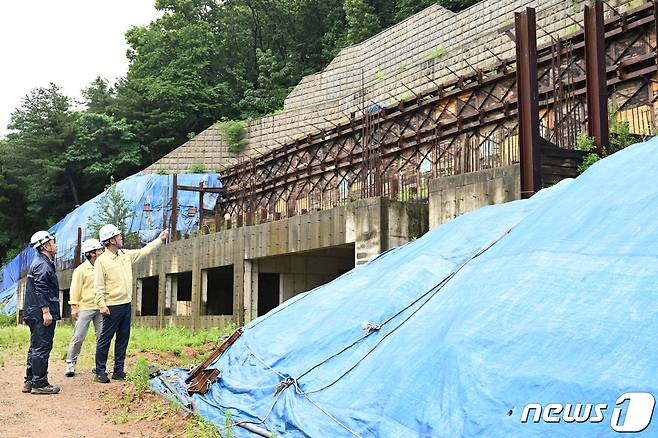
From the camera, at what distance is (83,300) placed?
9586 millimetres

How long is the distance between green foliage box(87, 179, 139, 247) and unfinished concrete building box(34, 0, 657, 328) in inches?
123

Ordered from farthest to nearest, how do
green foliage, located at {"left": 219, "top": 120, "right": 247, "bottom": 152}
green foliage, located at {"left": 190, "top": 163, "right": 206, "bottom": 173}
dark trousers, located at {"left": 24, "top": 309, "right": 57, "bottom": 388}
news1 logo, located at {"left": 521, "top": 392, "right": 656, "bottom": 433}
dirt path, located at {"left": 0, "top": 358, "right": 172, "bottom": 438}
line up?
green foliage, located at {"left": 219, "top": 120, "right": 247, "bottom": 152} → green foliage, located at {"left": 190, "top": 163, "right": 206, "bottom": 173} → dark trousers, located at {"left": 24, "top": 309, "right": 57, "bottom": 388} → dirt path, located at {"left": 0, "top": 358, "right": 172, "bottom": 438} → news1 logo, located at {"left": 521, "top": 392, "right": 656, "bottom": 433}

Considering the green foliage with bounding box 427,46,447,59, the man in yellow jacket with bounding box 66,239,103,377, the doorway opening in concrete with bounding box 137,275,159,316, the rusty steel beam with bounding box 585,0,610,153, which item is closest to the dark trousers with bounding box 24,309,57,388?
the man in yellow jacket with bounding box 66,239,103,377

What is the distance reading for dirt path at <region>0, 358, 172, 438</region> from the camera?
6.82 m

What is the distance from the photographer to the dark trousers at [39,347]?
8227mm

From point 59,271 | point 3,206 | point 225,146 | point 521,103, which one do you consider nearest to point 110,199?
point 59,271

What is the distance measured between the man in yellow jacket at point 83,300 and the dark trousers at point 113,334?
0.38 m

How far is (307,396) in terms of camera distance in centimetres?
587

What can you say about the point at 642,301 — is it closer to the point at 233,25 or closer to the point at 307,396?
the point at 307,396

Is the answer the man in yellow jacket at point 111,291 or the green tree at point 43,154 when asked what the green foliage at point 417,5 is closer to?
the green tree at point 43,154

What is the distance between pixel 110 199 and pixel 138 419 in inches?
1189

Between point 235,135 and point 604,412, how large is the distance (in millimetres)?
36630

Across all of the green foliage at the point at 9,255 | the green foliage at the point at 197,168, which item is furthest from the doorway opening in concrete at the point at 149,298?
the green foliage at the point at 9,255

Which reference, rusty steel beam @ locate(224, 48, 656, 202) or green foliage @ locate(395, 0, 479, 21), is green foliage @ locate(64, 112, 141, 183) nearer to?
rusty steel beam @ locate(224, 48, 656, 202)
